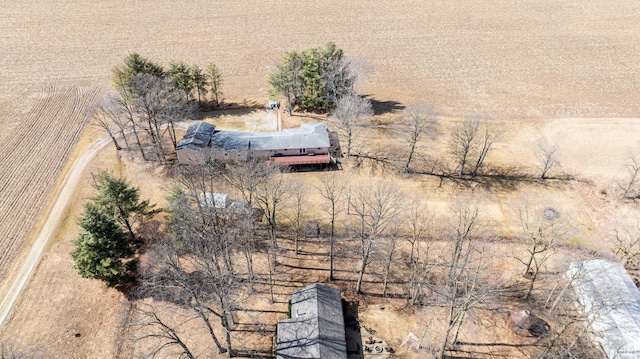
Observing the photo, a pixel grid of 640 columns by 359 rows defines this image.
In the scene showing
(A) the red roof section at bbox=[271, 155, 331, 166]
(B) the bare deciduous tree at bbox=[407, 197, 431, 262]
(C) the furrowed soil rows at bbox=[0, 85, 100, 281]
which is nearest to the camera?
(B) the bare deciduous tree at bbox=[407, 197, 431, 262]

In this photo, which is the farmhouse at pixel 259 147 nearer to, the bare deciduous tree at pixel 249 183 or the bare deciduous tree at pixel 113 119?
the bare deciduous tree at pixel 249 183

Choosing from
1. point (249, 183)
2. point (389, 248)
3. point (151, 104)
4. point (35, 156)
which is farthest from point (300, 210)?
point (35, 156)

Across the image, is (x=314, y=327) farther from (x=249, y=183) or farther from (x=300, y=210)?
(x=300, y=210)

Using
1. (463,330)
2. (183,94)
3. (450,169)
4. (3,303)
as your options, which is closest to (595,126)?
(450,169)

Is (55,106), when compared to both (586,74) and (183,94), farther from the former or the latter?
(586,74)

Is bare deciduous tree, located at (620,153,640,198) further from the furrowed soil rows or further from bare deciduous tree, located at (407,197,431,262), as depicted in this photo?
the furrowed soil rows

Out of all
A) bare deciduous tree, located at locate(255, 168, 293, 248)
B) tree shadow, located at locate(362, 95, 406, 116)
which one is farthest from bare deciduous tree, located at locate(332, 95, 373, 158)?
bare deciduous tree, located at locate(255, 168, 293, 248)

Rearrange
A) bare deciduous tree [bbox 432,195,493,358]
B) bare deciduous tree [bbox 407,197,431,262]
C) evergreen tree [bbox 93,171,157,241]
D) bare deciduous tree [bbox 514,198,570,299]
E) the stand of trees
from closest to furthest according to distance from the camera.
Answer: bare deciduous tree [bbox 432,195,493,358]
evergreen tree [bbox 93,171,157,241]
bare deciduous tree [bbox 514,198,570,299]
bare deciduous tree [bbox 407,197,431,262]
the stand of trees
